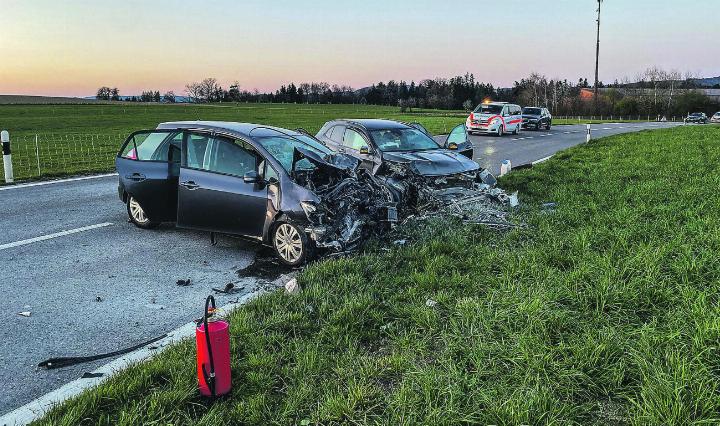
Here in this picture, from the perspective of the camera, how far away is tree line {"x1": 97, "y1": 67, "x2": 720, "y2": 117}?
86938mm

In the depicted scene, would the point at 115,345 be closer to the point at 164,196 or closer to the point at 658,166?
the point at 164,196

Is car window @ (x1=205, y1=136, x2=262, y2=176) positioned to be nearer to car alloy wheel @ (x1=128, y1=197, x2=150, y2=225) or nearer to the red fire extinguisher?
car alloy wheel @ (x1=128, y1=197, x2=150, y2=225)

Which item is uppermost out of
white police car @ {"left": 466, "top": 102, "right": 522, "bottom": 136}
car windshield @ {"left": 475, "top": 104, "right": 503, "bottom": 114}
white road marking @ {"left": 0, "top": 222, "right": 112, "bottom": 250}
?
car windshield @ {"left": 475, "top": 104, "right": 503, "bottom": 114}

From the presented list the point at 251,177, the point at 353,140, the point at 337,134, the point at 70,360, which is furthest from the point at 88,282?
the point at 337,134

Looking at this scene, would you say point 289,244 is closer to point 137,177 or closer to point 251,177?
point 251,177

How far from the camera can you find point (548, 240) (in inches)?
247

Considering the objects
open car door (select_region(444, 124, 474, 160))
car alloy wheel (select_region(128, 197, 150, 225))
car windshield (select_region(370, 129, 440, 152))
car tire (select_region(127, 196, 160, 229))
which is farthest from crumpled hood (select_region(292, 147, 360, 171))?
open car door (select_region(444, 124, 474, 160))

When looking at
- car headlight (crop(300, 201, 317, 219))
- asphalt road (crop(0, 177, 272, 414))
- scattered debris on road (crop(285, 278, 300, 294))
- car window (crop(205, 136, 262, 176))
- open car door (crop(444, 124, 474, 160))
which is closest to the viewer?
asphalt road (crop(0, 177, 272, 414))

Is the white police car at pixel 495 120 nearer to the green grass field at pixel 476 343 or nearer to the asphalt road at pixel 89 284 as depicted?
the green grass field at pixel 476 343

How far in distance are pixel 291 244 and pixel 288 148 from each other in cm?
152

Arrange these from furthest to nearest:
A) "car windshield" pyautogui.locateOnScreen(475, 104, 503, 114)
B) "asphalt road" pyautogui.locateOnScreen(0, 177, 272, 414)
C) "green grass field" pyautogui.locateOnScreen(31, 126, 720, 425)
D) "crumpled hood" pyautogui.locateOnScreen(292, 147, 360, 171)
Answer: "car windshield" pyautogui.locateOnScreen(475, 104, 503, 114), "crumpled hood" pyautogui.locateOnScreen(292, 147, 360, 171), "asphalt road" pyautogui.locateOnScreen(0, 177, 272, 414), "green grass field" pyautogui.locateOnScreen(31, 126, 720, 425)

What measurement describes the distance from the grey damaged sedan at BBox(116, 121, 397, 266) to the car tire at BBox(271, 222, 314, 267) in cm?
1

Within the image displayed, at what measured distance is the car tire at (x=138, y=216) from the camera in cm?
766

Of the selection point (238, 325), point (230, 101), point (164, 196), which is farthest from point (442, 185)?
point (230, 101)
